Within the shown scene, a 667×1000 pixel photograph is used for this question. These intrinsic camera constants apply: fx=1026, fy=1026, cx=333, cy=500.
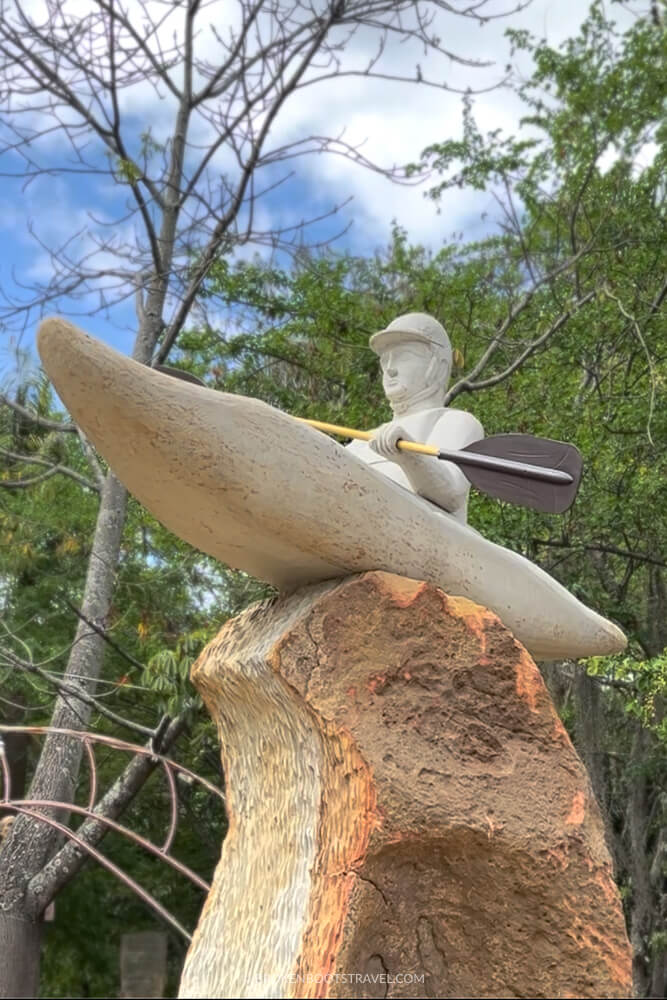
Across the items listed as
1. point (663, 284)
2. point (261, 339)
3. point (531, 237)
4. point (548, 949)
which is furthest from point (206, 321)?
point (548, 949)

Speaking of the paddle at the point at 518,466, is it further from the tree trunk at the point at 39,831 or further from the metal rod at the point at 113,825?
the tree trunk at the point at 39,831

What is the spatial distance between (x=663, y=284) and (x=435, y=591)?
5484 millimetres

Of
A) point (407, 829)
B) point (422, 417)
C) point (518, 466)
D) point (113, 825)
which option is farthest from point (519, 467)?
point (113, 825)

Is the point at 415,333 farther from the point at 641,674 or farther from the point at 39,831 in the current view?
the point at 39,831

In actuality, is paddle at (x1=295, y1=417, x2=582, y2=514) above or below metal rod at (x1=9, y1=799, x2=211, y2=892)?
above

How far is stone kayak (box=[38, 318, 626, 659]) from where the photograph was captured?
271 cm

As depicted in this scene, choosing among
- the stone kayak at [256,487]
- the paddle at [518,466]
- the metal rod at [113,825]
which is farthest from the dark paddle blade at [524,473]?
the metal rod at [113,825]

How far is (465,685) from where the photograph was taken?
2.98m

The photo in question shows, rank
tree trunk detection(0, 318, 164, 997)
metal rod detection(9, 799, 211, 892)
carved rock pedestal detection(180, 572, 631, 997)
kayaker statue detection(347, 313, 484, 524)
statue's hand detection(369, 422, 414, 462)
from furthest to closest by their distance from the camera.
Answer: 1. tree trunk detection(0, 318, 164, 997)
2. metal rod detection(9, 799, 211, 892)
3. kayaker statue detection(347, 313, 484, 524)
4. statue's hand detection(369, 422, 414, 462)
5. carved rock pedestal detection(180, 572, 631, 997)

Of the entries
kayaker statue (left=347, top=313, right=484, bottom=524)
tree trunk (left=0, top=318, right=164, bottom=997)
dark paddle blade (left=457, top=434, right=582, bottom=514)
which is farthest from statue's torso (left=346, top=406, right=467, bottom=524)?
tree trunk (left=0, top=318, right=164, bottom=997)

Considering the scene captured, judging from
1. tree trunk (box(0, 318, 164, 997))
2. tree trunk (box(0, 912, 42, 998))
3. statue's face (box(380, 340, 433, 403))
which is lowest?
tree trunk (box(0, 912, 42, 998))

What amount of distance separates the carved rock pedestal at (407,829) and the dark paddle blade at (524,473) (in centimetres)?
45

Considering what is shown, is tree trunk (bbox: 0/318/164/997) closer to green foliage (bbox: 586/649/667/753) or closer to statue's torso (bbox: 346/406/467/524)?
green foliage (bbox: 586/649/667/753)

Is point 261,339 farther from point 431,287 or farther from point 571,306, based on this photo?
point 571,306
